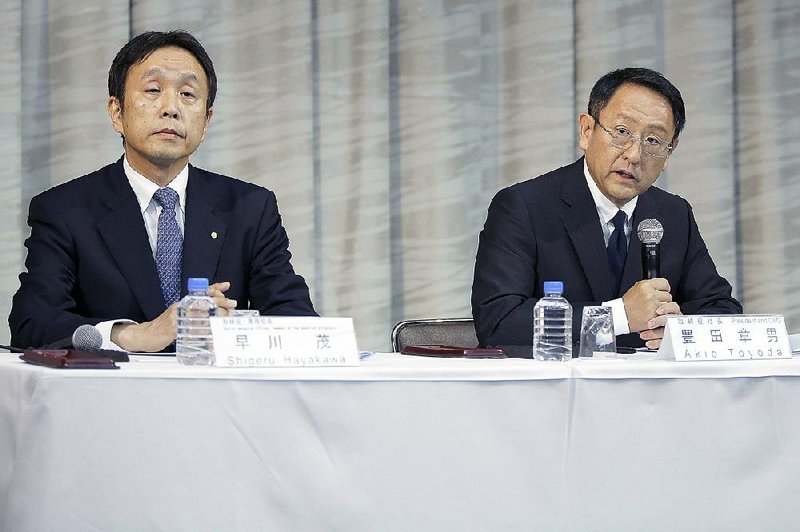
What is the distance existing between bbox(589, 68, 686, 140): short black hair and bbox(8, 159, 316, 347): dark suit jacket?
857mm

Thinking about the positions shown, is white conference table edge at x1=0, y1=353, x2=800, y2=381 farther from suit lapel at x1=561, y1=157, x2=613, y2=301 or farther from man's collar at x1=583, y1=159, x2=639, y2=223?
man's collar at x1=583, y1=159, x2=639, y2=223

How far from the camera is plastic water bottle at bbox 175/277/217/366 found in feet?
5.63

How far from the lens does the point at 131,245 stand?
95.7 inches

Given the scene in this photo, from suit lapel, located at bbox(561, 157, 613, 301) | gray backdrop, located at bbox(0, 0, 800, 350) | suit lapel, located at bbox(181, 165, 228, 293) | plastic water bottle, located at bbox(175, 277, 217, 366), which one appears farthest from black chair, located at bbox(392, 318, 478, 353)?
gray backdrop, located at bbox(0, 0, 800, 350)

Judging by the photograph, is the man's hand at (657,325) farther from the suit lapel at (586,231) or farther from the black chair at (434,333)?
the black chair at (434,333)

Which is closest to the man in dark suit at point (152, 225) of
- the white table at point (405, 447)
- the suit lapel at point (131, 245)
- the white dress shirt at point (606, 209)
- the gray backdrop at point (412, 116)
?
the suit lapel at point (131, 245)

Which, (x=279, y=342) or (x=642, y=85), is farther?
(x=642, y=85)

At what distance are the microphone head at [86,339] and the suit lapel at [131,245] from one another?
0.49 m

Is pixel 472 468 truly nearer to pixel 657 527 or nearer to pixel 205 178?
pixel 657 527

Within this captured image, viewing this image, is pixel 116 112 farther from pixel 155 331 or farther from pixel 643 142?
pixel 643 142

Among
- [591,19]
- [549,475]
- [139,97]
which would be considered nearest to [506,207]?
[139,97]

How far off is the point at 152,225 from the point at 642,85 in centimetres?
123

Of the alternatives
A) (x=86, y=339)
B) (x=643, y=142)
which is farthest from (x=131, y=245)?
(x=643, y=142)

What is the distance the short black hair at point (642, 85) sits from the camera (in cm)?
267
